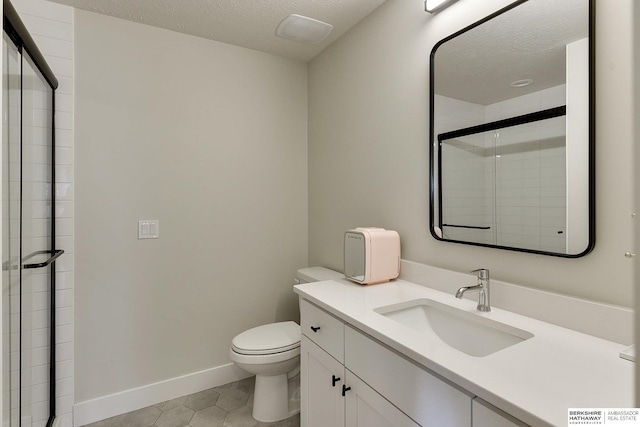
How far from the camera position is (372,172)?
6.24ft

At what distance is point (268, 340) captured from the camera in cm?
183

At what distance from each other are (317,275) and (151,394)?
1263 millimetres

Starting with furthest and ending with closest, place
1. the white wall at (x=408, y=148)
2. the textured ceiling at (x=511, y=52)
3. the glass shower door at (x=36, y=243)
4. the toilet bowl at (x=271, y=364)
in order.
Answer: the toilet bowl at (x=271, y=364), the glass shower door at (x=36, y=243), the textured ceiling at (x=511, y=52), the white wall at (x=408, y=148)

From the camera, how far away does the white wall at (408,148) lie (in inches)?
37.9

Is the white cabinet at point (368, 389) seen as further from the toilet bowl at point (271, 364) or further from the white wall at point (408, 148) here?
the white wall at point (408, 148)

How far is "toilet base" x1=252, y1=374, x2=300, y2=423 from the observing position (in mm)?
1844

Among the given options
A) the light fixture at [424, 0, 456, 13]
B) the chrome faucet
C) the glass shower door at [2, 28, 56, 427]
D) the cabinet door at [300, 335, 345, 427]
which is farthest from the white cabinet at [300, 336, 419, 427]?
the light fixture at [424, 0, 456, 13]

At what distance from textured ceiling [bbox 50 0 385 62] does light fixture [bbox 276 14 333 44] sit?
0.03 meters

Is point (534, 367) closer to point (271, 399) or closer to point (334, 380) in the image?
point (334, 380)

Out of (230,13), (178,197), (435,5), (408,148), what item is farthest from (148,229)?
(435,5)

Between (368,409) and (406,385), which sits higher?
(406,385)

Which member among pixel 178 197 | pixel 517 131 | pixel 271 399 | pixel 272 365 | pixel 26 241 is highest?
pixel 517 131

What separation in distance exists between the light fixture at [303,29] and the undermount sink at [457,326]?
1.70 meters

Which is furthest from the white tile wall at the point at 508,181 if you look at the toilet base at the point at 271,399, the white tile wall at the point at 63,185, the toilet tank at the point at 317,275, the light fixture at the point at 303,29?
the white tile wall at the point at 63,185
